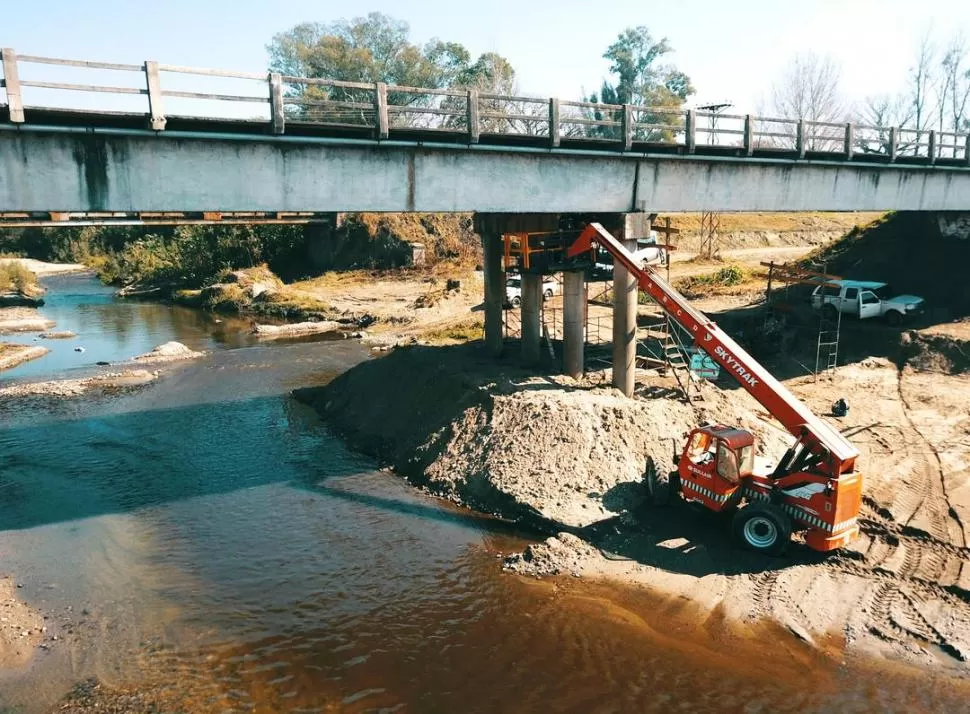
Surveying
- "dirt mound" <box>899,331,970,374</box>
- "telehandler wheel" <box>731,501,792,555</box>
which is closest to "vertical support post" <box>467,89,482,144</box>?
"telehandler wheel" <box>731,501,792,555</box>

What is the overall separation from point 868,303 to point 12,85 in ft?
92.6

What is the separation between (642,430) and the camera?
17.7m

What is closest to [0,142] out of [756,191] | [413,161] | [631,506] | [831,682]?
[413,161]

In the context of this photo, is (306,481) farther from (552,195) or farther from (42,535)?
(552,195)

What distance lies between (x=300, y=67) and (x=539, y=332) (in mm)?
59679

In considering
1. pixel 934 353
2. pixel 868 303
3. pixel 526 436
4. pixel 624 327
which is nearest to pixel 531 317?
pixel 624 327

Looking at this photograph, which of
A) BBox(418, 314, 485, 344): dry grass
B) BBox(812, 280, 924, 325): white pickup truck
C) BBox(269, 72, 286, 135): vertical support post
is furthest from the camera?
BBox(418, 314, 485, 344): dry grass

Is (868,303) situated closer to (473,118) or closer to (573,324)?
(573,324)

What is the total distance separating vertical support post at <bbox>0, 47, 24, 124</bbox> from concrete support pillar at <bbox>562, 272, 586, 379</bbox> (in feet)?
46.7

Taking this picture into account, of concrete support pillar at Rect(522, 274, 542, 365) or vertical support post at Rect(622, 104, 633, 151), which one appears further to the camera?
concrete support pillar at Rect(522, 274, 542, 365)

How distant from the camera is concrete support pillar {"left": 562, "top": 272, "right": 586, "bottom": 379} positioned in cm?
2133

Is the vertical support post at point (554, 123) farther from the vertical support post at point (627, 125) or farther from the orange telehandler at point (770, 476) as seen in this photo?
the orange telehandler at point (770, 476)

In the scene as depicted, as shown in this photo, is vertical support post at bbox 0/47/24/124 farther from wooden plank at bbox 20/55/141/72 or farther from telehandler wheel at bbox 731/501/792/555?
telehandler wheel at bbox 731/501/792/555

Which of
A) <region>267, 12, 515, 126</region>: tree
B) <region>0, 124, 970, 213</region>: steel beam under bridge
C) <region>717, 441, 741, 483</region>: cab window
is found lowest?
<region>717, 441, 741, 483</region>: cab window
